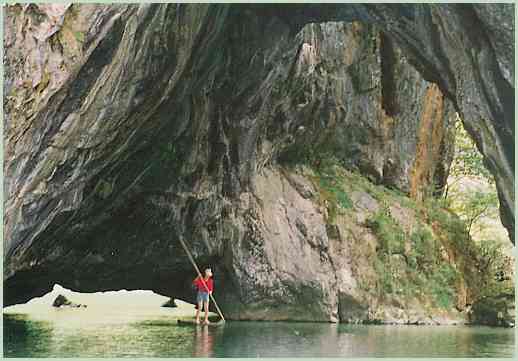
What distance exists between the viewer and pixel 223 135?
66.2 ft

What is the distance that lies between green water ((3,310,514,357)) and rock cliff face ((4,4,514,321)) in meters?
1.48

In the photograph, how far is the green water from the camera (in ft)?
42.2

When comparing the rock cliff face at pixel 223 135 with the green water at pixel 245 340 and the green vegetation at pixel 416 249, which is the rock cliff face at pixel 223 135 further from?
the green water at pixel 245 340

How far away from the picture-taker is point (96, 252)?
19.9m

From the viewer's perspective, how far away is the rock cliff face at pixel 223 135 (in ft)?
38.2

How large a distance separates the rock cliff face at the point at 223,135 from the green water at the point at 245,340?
58.1 inches

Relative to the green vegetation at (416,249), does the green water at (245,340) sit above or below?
below

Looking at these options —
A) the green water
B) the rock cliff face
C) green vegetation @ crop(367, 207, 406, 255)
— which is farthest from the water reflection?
green vegetation @ crop(367, 207, 406, 255)

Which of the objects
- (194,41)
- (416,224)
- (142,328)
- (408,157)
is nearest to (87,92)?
(194,41)

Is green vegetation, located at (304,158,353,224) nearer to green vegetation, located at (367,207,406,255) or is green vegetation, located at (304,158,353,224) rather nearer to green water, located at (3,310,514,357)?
green vegetation, located at (367,207,406,255)

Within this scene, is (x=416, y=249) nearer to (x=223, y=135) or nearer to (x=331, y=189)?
(x=331, y=189)

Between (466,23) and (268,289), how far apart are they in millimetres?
10912

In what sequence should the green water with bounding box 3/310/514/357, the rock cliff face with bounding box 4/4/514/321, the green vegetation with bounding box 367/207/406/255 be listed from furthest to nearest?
1. the green vegetation with bounding box 367/207/406/255
2. the green water with bounding box 3/310/514/357
3. the rock cliff face with bounding box 4/4/514/321

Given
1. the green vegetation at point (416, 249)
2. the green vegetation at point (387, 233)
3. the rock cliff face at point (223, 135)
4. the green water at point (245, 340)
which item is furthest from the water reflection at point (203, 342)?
the green vegetation at point (387, 233)
